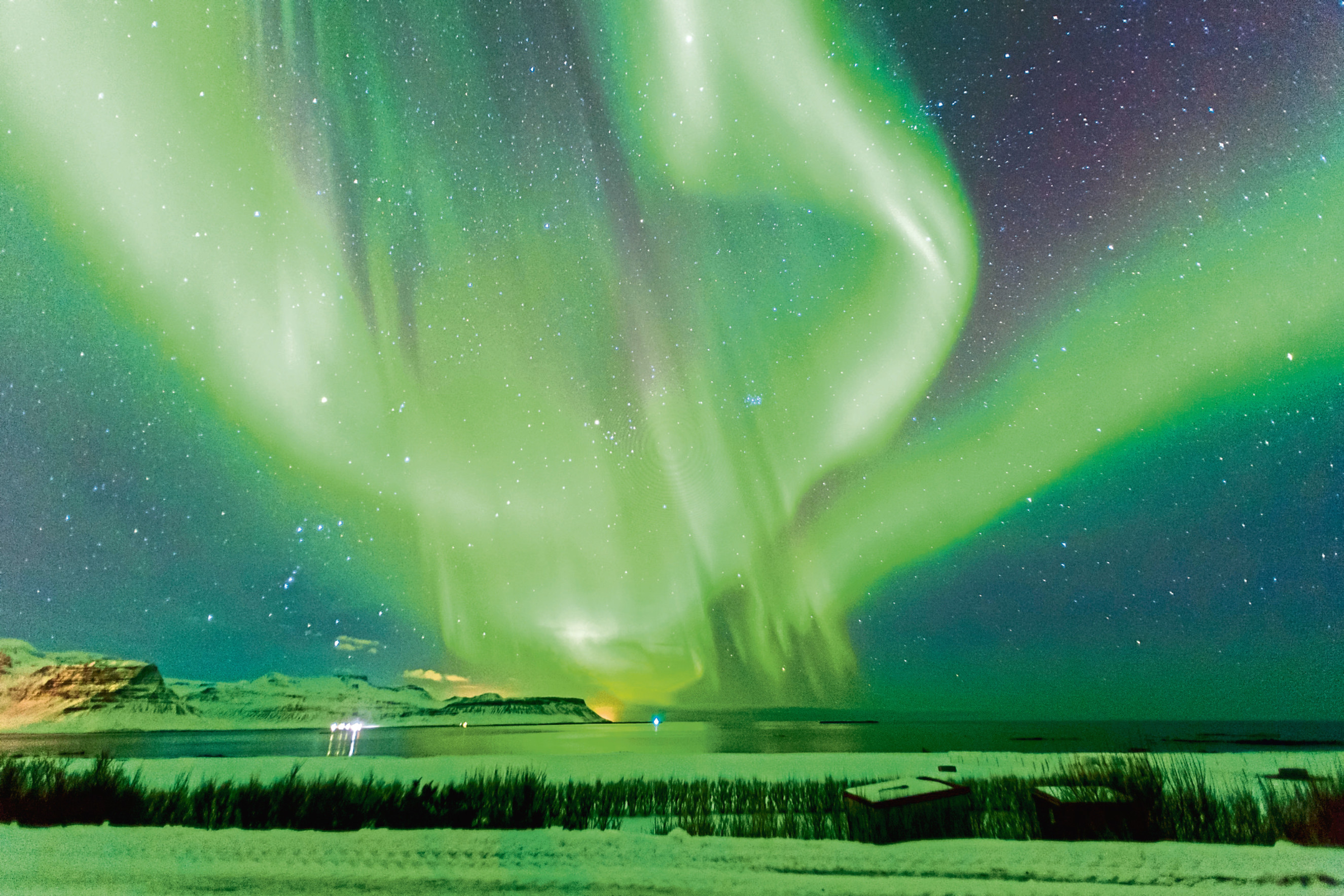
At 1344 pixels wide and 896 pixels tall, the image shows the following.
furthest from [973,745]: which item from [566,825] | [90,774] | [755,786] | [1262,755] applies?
[90,774]

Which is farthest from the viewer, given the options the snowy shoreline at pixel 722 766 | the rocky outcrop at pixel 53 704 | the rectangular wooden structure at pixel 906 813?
the rocky outcrop at pixel 53 704

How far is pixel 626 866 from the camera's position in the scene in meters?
7.02

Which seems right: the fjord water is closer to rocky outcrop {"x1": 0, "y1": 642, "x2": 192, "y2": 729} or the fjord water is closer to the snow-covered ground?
the snow-covered ground

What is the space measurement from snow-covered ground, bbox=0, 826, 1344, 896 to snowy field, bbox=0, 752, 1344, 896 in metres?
0.02

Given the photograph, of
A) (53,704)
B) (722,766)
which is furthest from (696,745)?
(53,704)

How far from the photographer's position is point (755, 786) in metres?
11.4

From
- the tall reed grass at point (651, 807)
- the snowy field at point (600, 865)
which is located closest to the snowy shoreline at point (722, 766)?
the tall reed grass at point (651, 807)

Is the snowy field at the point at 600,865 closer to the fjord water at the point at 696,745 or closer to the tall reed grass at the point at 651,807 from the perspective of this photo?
the tall reed grass at the point at 651,807

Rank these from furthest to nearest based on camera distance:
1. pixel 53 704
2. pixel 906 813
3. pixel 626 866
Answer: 1. pixel 53 704
2. pixel 906 813
3. pixel 626 866

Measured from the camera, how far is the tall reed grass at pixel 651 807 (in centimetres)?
821

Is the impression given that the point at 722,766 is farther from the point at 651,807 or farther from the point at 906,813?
the point at 906,813

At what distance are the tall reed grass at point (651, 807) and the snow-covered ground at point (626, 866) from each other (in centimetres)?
60

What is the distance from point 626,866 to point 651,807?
3.83 meters

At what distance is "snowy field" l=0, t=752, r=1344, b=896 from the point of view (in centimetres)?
633
